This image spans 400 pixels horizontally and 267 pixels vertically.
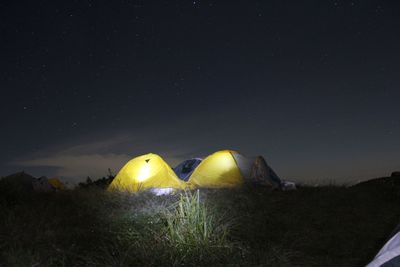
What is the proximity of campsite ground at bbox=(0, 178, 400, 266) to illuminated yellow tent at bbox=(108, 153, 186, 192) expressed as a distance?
150 cm

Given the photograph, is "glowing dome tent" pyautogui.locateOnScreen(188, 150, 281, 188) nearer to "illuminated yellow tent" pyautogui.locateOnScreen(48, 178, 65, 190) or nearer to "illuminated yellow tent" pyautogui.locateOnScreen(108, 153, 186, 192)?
"illuminated yellow tent" pyautogui.locateOnScreen(108, 153, 186, 192)

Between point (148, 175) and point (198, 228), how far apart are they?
6.66 meters

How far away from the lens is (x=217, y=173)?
11672 mm

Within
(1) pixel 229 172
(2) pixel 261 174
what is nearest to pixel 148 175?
(1) pixel 229 172

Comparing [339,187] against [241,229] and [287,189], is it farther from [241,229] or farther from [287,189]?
[241,229]

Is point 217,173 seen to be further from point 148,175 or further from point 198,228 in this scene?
point 198,228

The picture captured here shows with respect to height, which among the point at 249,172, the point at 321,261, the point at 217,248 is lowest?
the point at 321,261

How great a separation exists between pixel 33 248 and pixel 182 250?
2.02 m

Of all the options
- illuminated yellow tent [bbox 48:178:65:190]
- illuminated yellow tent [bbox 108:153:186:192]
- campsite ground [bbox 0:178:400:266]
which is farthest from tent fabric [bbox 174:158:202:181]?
illuminated yellow tent [bbox 48:178:65:190]

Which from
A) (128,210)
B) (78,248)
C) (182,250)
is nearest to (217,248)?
(182,250)

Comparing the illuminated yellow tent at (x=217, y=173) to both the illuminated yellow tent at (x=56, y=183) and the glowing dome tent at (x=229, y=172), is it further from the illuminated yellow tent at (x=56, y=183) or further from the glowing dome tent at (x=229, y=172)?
the illuminated yellow tent at (x=56, y=183)

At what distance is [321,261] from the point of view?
16.0 feet

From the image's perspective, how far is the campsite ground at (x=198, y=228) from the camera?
4500 millimetres

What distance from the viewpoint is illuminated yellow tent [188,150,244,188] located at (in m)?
11.5
